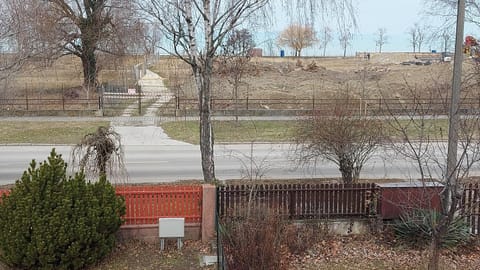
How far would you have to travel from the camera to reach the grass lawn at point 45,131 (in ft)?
69.3

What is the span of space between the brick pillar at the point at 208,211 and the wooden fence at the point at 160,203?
15 centimetres

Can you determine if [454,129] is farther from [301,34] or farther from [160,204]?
[301,34]

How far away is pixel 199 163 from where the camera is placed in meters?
17.0

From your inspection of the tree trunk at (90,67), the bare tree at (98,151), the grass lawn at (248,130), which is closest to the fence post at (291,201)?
the bare tree at (98,151)

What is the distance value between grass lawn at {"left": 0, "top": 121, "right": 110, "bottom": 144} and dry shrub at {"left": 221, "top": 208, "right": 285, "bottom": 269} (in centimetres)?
1479

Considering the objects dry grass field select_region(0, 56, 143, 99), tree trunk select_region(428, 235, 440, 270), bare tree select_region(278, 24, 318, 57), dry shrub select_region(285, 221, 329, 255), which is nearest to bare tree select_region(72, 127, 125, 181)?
dry shrub select_region(285, 221, 329, 255)

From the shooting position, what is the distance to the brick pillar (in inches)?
368

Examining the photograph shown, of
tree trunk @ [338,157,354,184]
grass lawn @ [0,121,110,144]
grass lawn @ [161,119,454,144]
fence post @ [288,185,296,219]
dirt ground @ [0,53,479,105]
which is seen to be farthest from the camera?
dirt ground @ [0,53,479,105]

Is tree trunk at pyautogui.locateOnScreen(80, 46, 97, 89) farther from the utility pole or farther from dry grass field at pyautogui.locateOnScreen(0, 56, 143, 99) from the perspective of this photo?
the utility pole

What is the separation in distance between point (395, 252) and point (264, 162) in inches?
343

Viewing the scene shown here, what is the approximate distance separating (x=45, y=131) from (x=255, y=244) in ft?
61.8

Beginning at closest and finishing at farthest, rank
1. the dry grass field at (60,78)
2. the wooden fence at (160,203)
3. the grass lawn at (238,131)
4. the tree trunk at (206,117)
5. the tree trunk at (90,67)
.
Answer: the wooden fence at (160,203), the tree trunk at (206,117), the grass lawn at (238,131), the dry grass field at (60,78), the tree trunk at (90,67)

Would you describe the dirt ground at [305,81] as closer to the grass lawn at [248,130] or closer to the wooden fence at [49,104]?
the grass lawn at [248,130]

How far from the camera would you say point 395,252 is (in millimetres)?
8977
